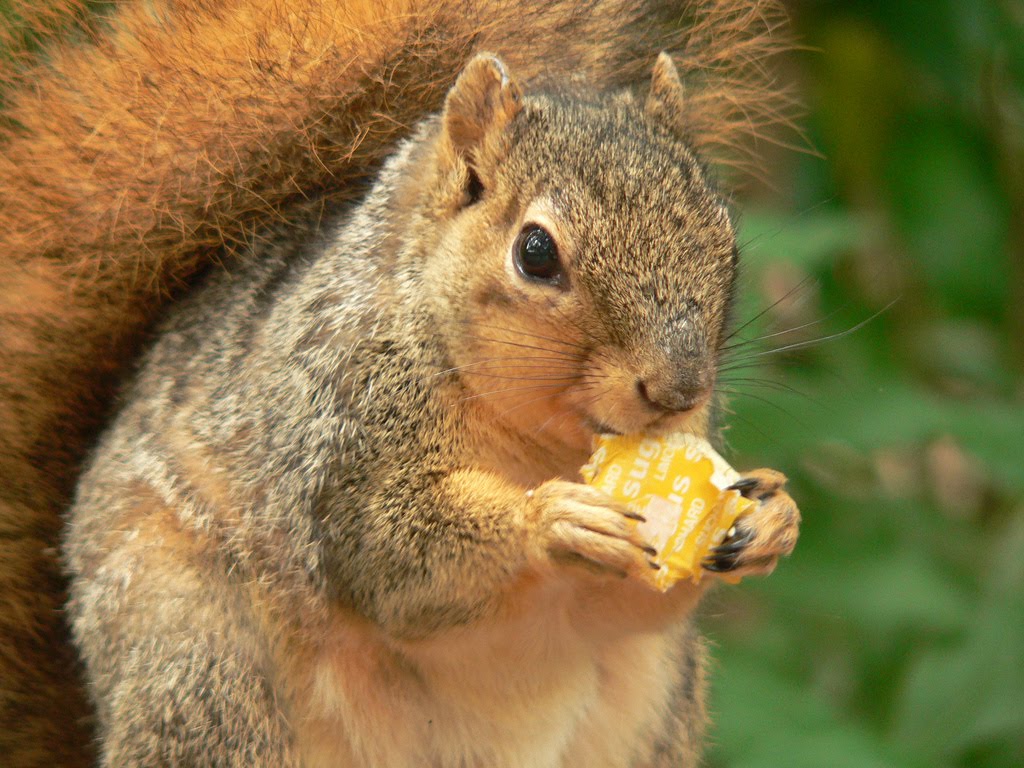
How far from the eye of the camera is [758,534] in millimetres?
1166

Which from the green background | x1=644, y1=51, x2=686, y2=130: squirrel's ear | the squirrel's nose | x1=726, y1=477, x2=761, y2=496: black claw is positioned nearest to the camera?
the squirrel's nose

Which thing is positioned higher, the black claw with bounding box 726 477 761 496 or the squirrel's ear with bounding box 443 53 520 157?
the squirrel's ear with bounding box 443 53 520 157

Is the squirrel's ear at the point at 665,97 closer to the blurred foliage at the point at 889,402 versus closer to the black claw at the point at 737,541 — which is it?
the blurred foliage at the point at 889,402

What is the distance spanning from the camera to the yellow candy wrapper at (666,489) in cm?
115

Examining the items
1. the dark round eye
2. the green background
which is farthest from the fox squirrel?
the green background

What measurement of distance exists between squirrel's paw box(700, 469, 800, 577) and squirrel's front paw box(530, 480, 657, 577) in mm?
83

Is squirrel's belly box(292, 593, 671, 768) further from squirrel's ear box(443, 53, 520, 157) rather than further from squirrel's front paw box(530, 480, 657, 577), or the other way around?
squirrel's ear box(443, 53, 520, 157)

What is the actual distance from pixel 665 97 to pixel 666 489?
0.41m

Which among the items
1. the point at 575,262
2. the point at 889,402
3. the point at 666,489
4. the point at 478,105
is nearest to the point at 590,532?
the point at 666,489

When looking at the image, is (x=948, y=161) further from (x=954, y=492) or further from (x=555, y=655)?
(x=555, y=655)

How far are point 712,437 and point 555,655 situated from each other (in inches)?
11.3

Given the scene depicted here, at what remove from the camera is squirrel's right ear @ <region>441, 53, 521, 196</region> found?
124cm

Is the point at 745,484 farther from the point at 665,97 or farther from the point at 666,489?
the point at 665,97

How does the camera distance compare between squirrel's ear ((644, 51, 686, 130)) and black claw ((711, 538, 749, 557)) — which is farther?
squirrel's ear ((644, 51, 686, 130))
